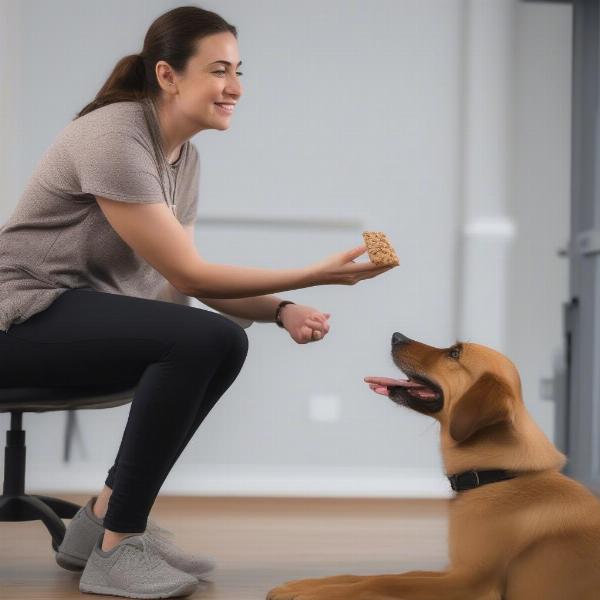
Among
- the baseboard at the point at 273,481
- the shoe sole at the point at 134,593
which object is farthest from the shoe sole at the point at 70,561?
the baseboard at the point at 273,481

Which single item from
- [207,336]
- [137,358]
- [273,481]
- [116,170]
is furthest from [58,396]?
[273,481]

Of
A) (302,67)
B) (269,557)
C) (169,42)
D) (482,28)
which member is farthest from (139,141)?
(482,28)

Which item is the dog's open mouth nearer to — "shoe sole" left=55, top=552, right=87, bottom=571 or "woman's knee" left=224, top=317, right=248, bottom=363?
"woman's knee" left=224, top=317, right=248, bottom=363

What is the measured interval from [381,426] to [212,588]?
1.56 metres

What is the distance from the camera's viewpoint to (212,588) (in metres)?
1.72

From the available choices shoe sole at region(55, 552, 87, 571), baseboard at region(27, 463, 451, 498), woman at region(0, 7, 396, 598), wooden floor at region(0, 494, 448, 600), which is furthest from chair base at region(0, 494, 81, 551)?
baseboard at region(27, 463, 451, 498)

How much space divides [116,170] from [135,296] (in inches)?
10.7

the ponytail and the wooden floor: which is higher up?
the ponytail

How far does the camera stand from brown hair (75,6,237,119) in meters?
1.72

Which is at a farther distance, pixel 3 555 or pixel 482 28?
pixel 482 28

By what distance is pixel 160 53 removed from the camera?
68.7 inches

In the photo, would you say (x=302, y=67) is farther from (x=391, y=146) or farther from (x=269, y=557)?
(x=269, y=557)

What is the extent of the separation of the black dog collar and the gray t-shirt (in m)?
0.68

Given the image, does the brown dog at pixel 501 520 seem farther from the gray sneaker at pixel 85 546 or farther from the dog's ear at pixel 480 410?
the gray sneaker at pixel 85 546
